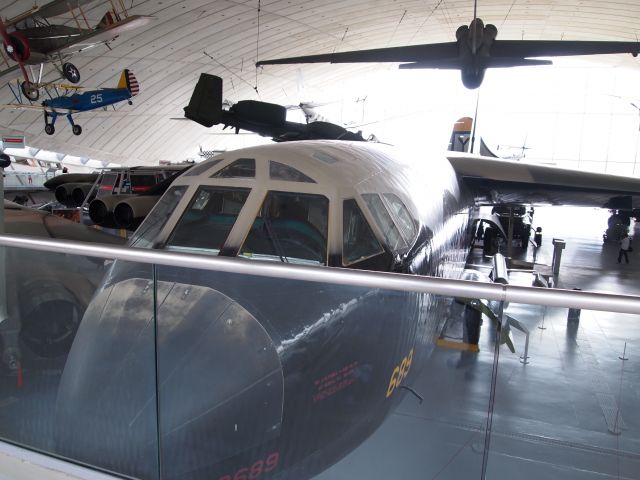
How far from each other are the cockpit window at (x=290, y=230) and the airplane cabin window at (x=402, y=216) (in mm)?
775

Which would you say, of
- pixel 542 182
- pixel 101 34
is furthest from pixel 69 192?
pixel 542 182

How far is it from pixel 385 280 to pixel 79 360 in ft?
5.37

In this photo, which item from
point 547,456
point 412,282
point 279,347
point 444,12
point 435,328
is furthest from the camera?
point 444,12

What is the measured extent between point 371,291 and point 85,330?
153 centimetres

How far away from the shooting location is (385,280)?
6.05 feet

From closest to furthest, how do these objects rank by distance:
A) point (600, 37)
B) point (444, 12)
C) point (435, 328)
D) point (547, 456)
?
point (547, 456) → point (435, 328) → point (444, 12) → point (600, 37)

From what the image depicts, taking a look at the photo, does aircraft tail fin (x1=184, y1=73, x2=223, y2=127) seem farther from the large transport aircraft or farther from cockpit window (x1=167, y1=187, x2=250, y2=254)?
the large transport aircraft

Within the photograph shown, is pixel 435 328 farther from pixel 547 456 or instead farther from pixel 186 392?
pixel 186 392

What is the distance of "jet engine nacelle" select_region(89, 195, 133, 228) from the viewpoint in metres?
10.6

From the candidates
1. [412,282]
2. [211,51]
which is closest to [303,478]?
[412,282]

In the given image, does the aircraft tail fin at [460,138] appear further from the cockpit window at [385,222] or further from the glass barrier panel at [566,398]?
the glass barrier panel at [566,398]

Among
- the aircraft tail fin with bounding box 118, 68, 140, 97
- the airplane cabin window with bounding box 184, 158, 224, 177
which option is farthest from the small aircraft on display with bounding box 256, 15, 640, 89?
the aircraft tail fin with bounding box 118, 68, 140, 97

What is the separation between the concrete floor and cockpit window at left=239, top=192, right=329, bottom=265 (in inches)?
59.0

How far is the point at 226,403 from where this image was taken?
87.6 inches
